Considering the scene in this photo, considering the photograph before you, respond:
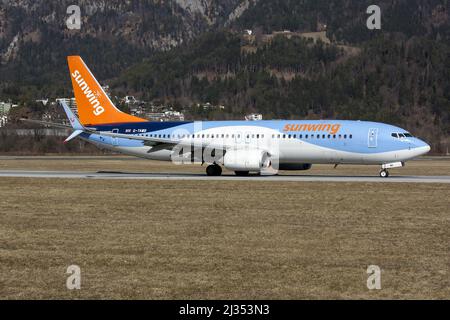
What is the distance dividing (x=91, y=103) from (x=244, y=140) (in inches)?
536

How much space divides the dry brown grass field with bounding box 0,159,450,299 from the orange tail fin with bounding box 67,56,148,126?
2066 cm

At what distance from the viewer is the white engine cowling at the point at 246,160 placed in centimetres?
4588

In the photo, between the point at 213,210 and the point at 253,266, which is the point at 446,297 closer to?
the point at 253,266

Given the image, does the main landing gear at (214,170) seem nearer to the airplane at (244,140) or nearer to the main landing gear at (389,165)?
the airplane at (244,140)

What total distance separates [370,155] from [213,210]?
20.1 metres

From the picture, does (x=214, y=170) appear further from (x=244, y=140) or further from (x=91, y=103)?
(x=91, y=103)

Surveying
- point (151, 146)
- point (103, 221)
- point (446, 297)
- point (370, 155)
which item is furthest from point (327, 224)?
point (151, 146)

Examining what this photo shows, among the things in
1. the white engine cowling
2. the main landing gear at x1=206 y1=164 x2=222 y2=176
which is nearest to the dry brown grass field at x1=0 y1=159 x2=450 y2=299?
the white engine cowling

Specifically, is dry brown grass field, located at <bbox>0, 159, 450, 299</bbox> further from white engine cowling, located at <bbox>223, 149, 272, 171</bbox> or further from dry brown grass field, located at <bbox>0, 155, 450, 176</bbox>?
dry brown grass field, located at <bbox>0, 155, 450, 176</bbox>

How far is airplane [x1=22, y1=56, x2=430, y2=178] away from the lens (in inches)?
1780

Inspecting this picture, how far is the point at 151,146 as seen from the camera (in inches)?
2031

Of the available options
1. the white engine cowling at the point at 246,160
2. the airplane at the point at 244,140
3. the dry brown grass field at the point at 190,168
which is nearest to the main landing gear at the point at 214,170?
the airplane at the point at 244,140

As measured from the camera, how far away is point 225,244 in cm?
1950

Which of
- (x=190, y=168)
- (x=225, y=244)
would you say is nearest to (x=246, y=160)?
(x=190, y=168)
